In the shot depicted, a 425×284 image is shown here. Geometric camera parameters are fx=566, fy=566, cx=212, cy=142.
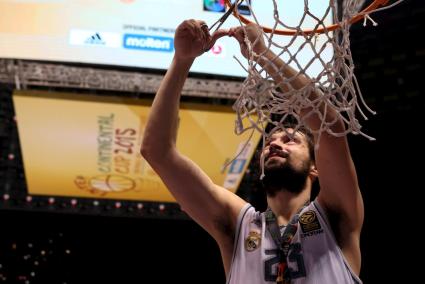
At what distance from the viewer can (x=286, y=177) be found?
5.50 feet

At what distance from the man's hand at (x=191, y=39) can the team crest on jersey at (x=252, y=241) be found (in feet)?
1.72

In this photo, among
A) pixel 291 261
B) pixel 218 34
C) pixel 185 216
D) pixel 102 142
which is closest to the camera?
pixel 291 261

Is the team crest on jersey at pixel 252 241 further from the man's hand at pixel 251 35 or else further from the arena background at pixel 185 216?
the arena background at pixel 185 216

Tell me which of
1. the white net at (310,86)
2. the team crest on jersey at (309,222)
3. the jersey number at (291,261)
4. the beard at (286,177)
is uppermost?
the white net at (310,86)

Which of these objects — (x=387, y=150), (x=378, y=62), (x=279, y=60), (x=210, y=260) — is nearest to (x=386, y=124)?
(x=387, y=150)

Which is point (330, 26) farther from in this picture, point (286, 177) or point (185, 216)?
point (185, 216)

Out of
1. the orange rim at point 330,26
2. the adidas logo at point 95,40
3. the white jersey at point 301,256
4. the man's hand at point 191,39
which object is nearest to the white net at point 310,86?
the orange rim at point 330,26

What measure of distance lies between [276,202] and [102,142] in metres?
2.36

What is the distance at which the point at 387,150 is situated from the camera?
570 centimetres

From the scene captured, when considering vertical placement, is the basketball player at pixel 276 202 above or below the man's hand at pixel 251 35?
below

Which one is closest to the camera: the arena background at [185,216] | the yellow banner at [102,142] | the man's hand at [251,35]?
the man's hand at [251,35]

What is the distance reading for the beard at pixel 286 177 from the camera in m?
1.67

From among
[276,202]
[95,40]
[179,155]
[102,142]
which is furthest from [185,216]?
[179,155]

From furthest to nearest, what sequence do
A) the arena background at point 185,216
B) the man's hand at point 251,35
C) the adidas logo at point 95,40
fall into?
the arena background at point 185,216 < the adidas logo at point 95,40 < the man's hand at point 251,35
